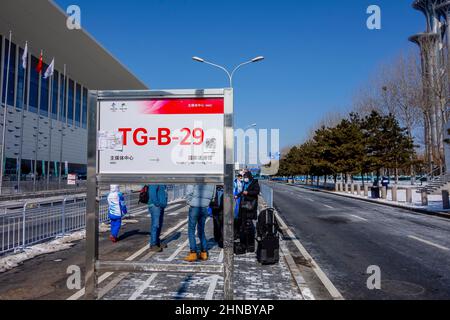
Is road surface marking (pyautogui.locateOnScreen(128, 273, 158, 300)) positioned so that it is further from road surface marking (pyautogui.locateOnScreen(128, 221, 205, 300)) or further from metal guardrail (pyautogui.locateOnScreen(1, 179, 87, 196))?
metal guardrail (pyautogui.locateOnScreen(1, 179, 87, 196))

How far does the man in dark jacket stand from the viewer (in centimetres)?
745

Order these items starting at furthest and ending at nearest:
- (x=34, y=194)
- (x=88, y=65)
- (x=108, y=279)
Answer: (x=88, y=65), (x=34, y=194), (x=108, y=279)

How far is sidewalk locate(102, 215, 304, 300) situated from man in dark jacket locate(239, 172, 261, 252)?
1109 mm

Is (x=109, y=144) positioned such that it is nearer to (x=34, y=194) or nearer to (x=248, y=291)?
(x=248, y=291)

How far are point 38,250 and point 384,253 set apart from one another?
791 cm

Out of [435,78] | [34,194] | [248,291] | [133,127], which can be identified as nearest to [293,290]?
[248,291]

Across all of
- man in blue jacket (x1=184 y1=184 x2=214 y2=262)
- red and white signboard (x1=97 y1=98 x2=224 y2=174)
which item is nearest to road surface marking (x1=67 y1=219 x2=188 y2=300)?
man in blue jacket (x1=184 y1=184 x2=214 y2=262)

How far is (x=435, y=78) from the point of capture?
132ft

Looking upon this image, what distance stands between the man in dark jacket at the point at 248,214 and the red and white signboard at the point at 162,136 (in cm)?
417

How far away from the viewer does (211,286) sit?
5016mm

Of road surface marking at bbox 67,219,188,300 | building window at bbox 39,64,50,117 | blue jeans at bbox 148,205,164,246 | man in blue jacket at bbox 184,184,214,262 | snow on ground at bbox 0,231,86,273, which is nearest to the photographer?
road surface marking at bbox 67,219,188,300

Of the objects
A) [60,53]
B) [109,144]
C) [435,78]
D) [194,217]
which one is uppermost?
[60,53]

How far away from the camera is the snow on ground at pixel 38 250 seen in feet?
20.9

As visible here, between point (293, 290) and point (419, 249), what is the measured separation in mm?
4869
